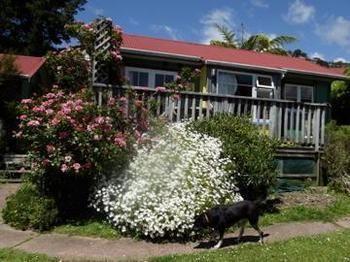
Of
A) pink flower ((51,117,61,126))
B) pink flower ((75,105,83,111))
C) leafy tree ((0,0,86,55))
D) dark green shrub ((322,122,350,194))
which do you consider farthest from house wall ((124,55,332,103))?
leafy tree ((0,0,86,55))

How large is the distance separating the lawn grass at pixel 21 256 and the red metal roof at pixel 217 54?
38.0 ft

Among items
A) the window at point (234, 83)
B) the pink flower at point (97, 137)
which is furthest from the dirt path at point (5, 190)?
the window at point (234, 83)

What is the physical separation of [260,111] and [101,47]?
157 inches

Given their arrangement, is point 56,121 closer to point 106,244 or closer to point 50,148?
point 50,148

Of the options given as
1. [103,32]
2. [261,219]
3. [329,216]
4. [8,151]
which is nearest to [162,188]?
[261,219]

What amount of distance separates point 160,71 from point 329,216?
11.0 m

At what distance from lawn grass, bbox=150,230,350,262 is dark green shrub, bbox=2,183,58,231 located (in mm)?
2480

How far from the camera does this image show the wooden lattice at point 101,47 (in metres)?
11.5

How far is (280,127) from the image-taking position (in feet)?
41.3

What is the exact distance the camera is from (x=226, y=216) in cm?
808

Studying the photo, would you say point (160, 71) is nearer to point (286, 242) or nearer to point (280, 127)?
point (280, 127)

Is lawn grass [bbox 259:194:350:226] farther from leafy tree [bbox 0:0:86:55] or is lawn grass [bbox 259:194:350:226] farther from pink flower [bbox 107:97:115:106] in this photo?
leafy tree [bbox 0:0:86:55]

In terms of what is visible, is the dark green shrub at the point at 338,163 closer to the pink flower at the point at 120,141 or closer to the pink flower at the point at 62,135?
the pink flower at the point at 120,141

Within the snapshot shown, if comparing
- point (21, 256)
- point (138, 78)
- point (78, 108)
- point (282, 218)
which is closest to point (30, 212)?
point (21, 256)
